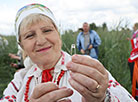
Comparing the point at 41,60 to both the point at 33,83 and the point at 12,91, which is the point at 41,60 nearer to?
A: the point at 33,83

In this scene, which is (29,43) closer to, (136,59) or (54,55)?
(54,55)

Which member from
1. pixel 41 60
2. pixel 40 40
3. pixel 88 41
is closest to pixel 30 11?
pixel 40 40

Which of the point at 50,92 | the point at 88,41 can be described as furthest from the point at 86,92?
the point at 88,41

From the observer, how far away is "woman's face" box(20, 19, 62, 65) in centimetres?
103

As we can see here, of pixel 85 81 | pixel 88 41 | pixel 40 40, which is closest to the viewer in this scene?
pixel 85 81

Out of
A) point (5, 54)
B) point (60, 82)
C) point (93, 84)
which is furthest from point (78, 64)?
point (5, 54)

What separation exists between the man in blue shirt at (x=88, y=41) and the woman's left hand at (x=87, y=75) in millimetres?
3053

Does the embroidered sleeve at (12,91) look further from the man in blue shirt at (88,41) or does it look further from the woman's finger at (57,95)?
the man in blue shirt at (88,41)

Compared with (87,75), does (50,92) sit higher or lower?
lower

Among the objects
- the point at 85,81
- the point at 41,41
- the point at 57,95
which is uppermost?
the point at 41,41

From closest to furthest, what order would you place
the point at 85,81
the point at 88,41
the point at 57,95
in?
the point at 85,81, the point at 57,95, the point at 88,41

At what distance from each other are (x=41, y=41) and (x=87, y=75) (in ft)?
1.78

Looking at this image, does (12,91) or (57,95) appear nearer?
(57,95)

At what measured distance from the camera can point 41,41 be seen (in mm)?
1032
